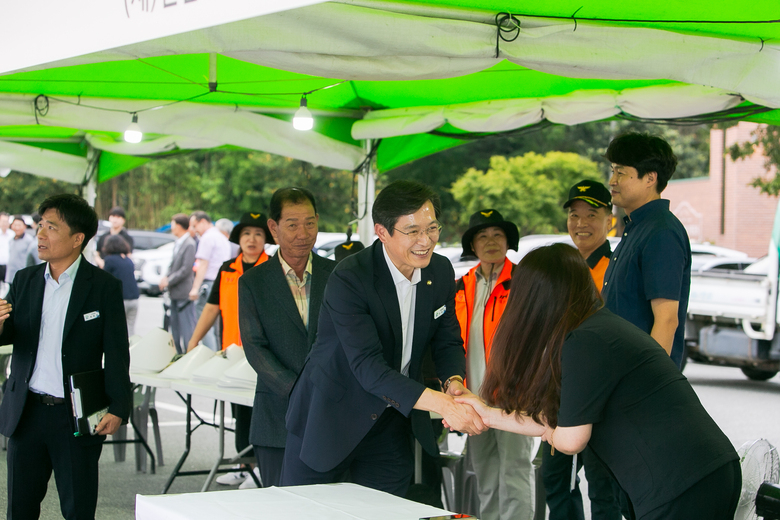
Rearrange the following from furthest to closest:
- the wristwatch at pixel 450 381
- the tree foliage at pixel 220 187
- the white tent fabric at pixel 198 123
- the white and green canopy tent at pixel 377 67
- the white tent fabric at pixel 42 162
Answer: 1. the tree foliage at pixel 220 187
2. the white tent fabric at pixel 42 162
3. the white tent fabric at pixel 198 123
4. the wristwatch at pixel 450 381
5. the white and green canopy tent at pixel 377 67

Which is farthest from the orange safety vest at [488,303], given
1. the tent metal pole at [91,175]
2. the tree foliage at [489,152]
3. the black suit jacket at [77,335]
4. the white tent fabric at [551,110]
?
the tree foliage at [489,152]

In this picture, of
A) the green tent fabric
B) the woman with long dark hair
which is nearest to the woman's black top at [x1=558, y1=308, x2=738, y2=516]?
the woman with long dark hair

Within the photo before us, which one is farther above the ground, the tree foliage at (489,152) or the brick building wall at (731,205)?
the tree foliage at (489,152)

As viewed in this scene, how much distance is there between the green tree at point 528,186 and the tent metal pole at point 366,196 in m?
19.8

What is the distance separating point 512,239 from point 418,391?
2.09m

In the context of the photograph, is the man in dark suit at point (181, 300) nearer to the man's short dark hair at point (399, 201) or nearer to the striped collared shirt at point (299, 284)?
the striped collared shirt at point (299, 284)

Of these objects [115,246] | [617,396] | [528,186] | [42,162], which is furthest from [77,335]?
[528,186]

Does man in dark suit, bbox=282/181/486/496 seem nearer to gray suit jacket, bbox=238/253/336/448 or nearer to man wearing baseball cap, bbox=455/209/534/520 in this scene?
gray suit jacket, bbox=238/253/336/448

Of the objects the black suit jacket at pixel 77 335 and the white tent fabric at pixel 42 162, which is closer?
the black suit jacket at pixel 77 335

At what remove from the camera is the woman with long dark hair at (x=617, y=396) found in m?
1.99

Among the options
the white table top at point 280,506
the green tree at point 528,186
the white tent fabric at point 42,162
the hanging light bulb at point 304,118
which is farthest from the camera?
the green tree at point 528,186

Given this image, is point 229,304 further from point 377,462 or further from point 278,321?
point 377,462

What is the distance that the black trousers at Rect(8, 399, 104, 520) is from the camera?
3240 mm

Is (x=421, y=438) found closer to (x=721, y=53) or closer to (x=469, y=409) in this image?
(x=469, y=409)
